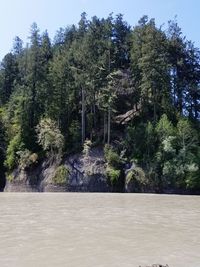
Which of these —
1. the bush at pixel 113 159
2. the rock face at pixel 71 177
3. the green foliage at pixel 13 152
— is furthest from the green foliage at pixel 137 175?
the green foliage at pixel 13 152

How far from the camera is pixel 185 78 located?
178 ft

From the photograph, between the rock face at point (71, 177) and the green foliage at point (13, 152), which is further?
the green foliage at point (13, 152)

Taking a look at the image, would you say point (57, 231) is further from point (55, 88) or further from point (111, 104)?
point (55, 88)

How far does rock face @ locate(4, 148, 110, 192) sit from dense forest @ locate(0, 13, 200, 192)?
3.84 ft

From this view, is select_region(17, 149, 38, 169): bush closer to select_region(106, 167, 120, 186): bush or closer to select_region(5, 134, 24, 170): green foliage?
select_region(5, 134, 24, 170): green foliage

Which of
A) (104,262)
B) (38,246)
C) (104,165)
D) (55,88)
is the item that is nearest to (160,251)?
(104,262)

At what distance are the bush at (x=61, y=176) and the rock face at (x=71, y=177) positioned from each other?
205 mm

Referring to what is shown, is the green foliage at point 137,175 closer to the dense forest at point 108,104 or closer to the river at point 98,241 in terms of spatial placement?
the dense forest at point 108,104

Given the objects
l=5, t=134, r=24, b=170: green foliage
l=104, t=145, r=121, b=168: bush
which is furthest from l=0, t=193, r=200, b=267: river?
l=5, t=134, r=24, b=170: green foliage

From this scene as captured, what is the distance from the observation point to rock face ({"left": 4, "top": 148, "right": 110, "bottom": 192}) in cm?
4549

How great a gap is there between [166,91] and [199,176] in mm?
13113

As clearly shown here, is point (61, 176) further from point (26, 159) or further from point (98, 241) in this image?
point (98, 241)

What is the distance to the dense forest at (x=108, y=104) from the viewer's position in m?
46.3

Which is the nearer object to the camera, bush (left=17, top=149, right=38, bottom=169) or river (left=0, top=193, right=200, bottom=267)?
river (left=0, top=193, right=200, bottom=267)
